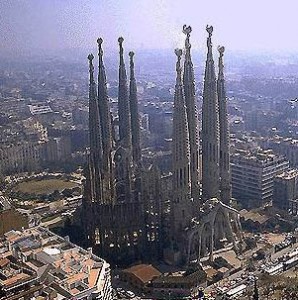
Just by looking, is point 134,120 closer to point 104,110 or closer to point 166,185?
point 104,110

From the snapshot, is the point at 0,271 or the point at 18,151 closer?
the point at 0,271

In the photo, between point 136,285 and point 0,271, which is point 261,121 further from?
point 0,271

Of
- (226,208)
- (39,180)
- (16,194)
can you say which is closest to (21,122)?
(39,180)

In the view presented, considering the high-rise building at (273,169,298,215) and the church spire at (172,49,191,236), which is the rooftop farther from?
the high-rise building at (273,169,298,215)

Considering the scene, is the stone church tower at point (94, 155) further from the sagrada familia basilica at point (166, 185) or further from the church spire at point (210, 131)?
the church spire at point (210, 131)

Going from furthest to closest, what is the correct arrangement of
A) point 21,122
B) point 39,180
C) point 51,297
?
point 21,122 < point 39,180 < point 51,297

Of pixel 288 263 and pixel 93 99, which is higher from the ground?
pixel 93 99

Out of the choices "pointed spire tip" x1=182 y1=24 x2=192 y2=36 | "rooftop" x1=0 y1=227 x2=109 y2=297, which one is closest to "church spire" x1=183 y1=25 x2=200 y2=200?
"pointed spire tip" x1=182 y1=24 x2=192 y2=36
